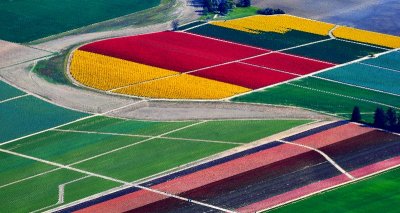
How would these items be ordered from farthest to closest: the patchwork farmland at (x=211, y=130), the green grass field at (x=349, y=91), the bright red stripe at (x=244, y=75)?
1. the bright red stripe at (x=244, y=75)
2. the green grass field at (x=349, y=91)
3. the patchwork farmland at (x=211, y=130)

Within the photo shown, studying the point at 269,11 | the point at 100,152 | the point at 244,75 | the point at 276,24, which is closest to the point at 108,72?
the point at 244,75

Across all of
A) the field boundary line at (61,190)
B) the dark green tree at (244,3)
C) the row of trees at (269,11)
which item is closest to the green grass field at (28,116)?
the field boundary line at (61,190)

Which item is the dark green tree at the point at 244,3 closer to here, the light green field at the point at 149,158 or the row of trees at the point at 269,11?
the row of trees at the point at 269,11

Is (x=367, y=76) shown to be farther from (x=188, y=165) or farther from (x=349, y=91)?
(x=188, y=165)

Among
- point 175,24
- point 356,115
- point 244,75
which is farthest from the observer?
point 175,24

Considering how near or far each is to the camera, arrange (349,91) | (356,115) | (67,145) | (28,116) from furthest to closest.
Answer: (349,91)
(28,116)
(356,115)
(67,145)

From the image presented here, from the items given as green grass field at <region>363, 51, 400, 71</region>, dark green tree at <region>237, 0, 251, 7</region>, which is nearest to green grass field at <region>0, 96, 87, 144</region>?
green grass field at <region>363, 51, 400, 71</region>

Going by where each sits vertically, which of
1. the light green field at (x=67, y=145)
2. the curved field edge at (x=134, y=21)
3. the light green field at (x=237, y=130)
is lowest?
the light green field at (x=237, y=130)
